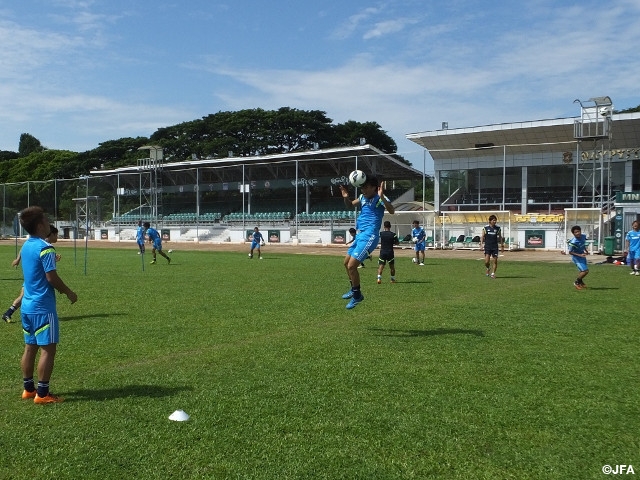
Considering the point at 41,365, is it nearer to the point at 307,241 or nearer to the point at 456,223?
the point at 456,223

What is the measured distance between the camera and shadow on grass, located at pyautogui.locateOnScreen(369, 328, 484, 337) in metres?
8.99

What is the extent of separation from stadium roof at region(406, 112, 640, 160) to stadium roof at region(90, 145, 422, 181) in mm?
3256

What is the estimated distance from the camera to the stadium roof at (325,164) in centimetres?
5094

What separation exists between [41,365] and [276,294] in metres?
8.96

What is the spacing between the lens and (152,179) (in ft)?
202

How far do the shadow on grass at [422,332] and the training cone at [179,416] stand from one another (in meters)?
4.37

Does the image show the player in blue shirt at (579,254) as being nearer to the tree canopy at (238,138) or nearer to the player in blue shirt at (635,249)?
the player in blue shirt at (635,249)

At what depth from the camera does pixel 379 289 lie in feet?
52.6

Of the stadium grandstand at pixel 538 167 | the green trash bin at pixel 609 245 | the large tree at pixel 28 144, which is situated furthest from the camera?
the large tree at pixel 28 144

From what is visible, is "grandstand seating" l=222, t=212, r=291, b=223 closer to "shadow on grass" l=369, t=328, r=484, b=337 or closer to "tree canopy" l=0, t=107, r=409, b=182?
"tree canopy" l=0, t=107, r=409, b=182

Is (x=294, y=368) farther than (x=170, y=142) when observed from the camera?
No

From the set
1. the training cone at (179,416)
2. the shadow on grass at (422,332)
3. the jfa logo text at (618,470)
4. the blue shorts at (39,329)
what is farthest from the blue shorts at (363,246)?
the jfa logo text at (618,470)

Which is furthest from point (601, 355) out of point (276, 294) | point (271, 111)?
point (271, 111)

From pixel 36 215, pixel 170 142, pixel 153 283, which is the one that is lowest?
pixel 153 283
